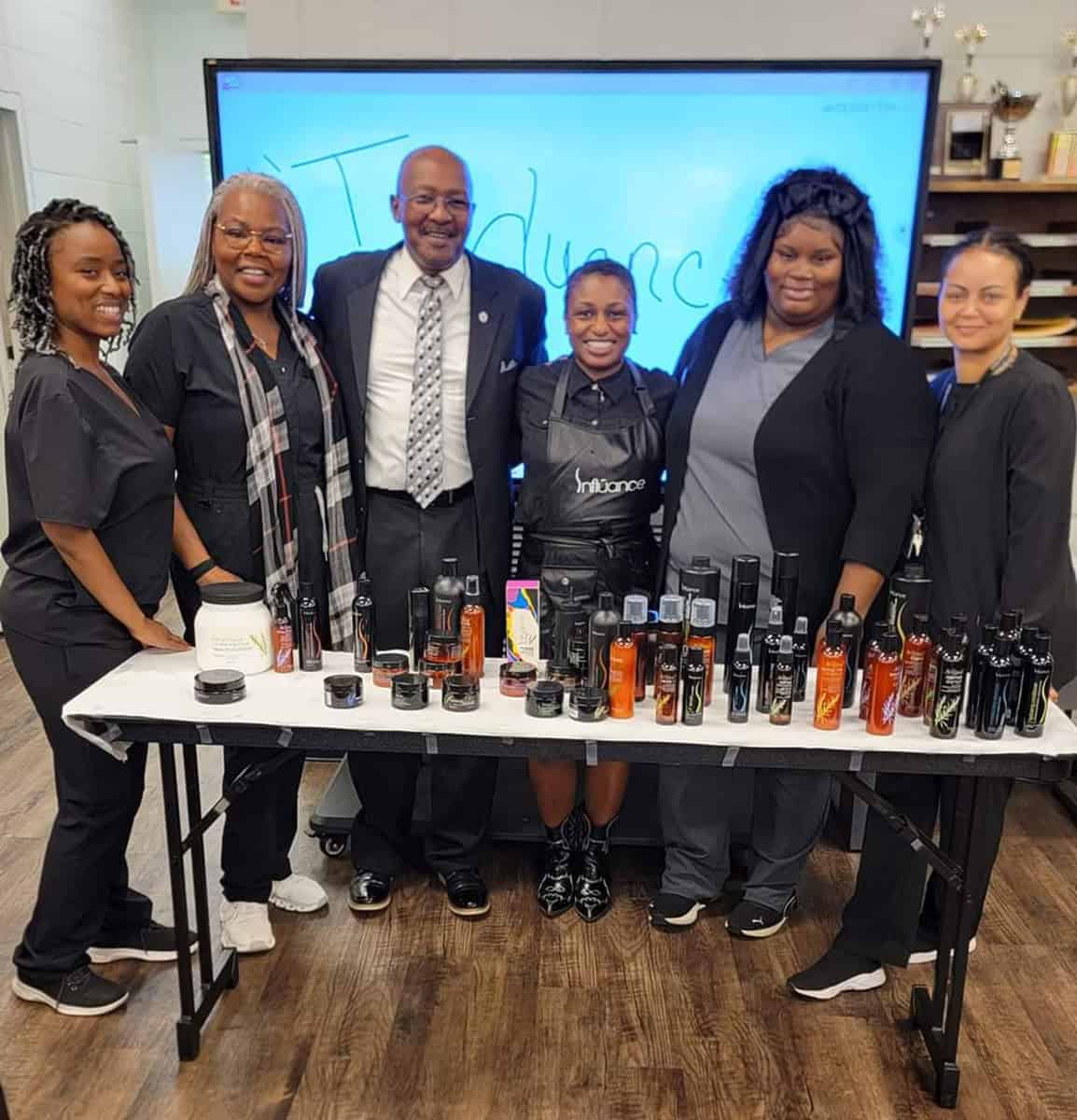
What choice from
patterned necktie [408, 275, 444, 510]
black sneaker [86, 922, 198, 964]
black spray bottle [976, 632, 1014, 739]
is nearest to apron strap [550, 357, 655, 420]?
patterned necktie [408, 275, 444, 510]

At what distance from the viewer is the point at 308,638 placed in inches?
76.7

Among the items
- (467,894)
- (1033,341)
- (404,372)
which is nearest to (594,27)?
(404,372)

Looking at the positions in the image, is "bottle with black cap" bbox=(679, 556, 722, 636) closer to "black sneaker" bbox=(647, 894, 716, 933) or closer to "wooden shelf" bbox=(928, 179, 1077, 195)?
"black sneaker" bbox=(647, 894, 716, 933)

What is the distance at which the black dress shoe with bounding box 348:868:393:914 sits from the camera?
7.99 ft

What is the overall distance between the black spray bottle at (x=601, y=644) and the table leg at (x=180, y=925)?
2.57 feet

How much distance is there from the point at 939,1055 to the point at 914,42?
270 cm

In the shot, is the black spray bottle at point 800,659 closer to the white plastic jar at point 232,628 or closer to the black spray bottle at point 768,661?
the black spray bottle at point 768,661

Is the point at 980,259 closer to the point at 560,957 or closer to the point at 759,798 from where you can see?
the point at 759,798

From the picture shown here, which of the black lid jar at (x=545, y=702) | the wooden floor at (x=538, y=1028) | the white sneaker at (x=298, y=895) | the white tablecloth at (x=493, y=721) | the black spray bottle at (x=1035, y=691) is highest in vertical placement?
the black spray bottle at (x=1035, y=691)

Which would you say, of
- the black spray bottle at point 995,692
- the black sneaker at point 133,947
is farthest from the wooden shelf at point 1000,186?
the black sneaker at point 133,947

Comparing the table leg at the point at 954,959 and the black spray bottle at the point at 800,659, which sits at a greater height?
the black spray bottle at the point at 800,659

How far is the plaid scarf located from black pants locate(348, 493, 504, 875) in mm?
81

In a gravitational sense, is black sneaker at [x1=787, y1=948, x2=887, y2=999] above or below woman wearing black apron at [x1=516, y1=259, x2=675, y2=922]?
below

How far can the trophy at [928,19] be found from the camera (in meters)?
2.97
